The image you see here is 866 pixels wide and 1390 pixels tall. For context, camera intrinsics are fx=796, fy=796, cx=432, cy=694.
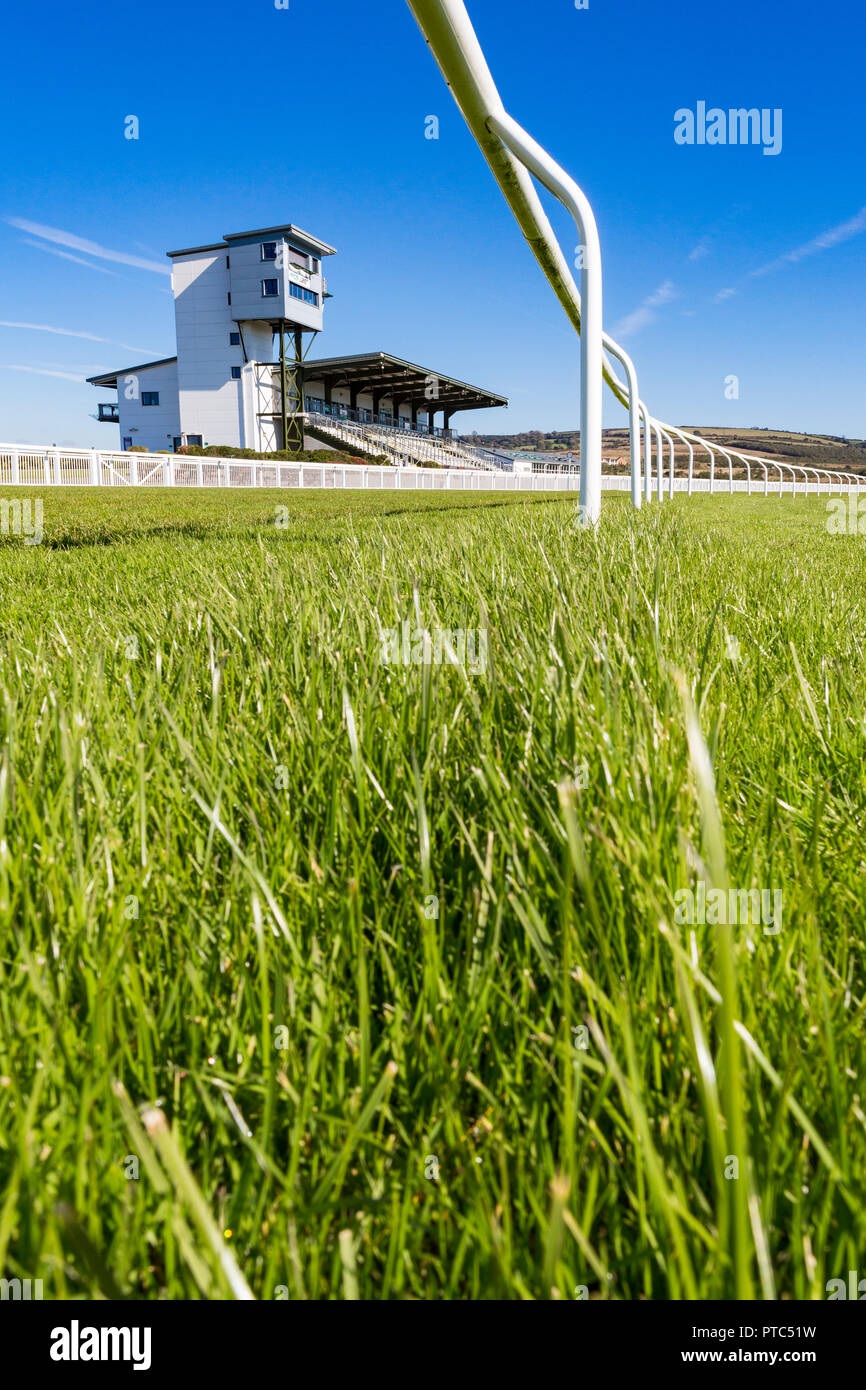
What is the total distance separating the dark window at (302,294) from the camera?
4936 centimetres

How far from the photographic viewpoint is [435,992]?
81 centimetres

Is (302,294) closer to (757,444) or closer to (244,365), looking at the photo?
(244,365)

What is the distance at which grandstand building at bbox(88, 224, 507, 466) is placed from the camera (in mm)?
49094

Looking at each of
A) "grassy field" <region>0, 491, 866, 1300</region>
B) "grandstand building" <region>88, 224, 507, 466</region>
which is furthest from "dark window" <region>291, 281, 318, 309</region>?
"grassy field" <region>0, 491, 866, 1300</region>

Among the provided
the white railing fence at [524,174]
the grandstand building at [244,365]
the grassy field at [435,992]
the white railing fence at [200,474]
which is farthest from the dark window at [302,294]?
the grassy field at [435,992]

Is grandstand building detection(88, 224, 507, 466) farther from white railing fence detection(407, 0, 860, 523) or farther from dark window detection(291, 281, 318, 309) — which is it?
white railing fence detection(407, 0, 860, 523)

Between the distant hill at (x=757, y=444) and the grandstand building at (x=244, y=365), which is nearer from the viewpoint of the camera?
the grandstand building at (x=244, y=365)

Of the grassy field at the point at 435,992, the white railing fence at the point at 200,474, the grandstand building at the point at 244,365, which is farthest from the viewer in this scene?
the grandstand building at the point at 244,365

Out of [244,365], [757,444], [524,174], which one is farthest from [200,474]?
[757,444]

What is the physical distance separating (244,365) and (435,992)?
55.9m

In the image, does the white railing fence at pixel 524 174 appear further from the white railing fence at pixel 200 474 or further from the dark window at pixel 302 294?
the dark window at pixel 302 294

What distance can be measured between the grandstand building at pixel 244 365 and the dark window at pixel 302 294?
0.06 m

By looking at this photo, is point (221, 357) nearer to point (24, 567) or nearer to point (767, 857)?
point (24, 567)

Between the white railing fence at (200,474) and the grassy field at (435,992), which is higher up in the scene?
the white railing fence at (200,474)
